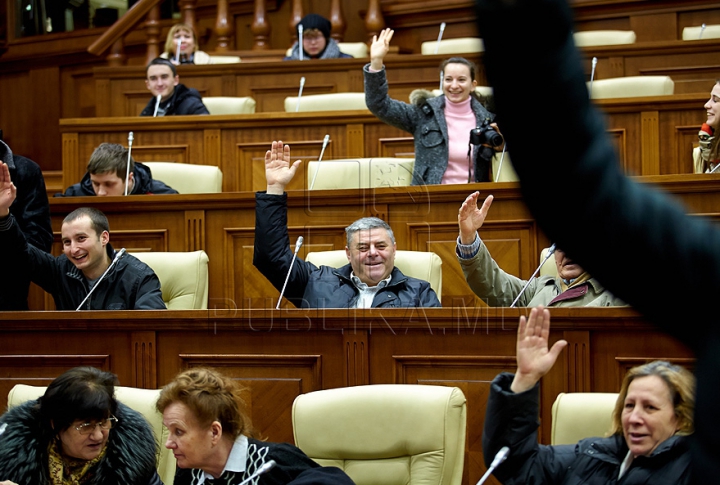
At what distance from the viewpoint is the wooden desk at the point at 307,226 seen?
3.73m

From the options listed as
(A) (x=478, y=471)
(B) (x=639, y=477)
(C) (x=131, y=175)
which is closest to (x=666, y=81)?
(C) (x=131, y=175)

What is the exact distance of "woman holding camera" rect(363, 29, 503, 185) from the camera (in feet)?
14.1

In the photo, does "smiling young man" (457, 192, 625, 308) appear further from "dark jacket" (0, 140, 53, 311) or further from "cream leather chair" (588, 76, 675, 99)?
"cream leather chair" (588, 76, 675, 99)

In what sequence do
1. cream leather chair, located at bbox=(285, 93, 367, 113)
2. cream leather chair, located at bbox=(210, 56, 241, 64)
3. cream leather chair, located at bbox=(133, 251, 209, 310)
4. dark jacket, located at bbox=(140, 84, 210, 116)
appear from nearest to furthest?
cream leather chair, located at bbox=(133, 251, 209, 310), cream leather chair, located at bbox=(285, 93, 367, 113), dark jacket, located at bbox=(140, 84, 210, 116), cream leather chair, located at bbox=(210, 56, 241, 64)

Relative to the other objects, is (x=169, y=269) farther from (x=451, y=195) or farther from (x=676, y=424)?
(x=676, y=424)

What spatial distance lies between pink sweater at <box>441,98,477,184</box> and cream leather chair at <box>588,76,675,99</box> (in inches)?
32.6

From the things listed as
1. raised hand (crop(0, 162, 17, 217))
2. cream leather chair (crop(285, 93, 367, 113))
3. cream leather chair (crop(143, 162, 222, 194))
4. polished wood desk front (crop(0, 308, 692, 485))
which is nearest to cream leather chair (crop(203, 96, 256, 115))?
cream leather chair (crop(285, 93, 367, 113))

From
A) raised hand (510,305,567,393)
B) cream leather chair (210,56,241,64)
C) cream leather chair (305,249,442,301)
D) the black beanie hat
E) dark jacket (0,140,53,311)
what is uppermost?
the black beanie hat

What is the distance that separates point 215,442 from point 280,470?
0.58ft

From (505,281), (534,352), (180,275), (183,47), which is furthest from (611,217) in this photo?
(183,47)

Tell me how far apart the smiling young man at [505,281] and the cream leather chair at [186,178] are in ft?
5.95

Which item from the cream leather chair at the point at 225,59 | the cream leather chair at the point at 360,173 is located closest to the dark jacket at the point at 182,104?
the cream leather chair at the point at 225,59

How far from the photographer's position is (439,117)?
4.44 meters

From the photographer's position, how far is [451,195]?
150 inches
